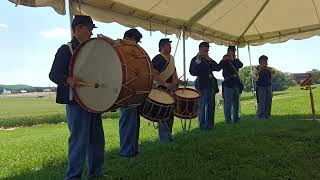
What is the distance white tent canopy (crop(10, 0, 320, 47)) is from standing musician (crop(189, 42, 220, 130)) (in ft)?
3.10

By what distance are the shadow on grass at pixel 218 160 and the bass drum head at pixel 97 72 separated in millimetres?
1083

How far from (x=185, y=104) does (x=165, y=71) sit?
664 mm

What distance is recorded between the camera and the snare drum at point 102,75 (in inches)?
173

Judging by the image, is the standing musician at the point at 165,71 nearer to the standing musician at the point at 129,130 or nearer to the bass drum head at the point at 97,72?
the standing musician at the point at 129,130

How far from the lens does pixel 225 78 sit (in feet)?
36.8

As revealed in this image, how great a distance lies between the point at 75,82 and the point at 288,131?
5519 millimetres

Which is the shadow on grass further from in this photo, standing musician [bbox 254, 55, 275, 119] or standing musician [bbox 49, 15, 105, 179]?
standing musician [bbox 254, 55, 275, 119]

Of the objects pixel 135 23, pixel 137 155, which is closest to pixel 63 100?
pixel 137 155

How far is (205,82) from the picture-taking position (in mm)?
9633

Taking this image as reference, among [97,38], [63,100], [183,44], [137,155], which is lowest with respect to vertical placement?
[137,155]

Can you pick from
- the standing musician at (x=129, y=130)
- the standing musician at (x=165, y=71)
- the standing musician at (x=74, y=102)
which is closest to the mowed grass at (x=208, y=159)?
the standing musician at (x=129, y=130)

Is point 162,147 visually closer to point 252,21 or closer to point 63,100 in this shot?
point 63,100

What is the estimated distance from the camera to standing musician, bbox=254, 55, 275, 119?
487 inches

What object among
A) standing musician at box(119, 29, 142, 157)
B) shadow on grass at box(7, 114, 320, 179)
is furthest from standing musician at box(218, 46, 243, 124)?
standing musician at box(119, 29, 142, 157)
